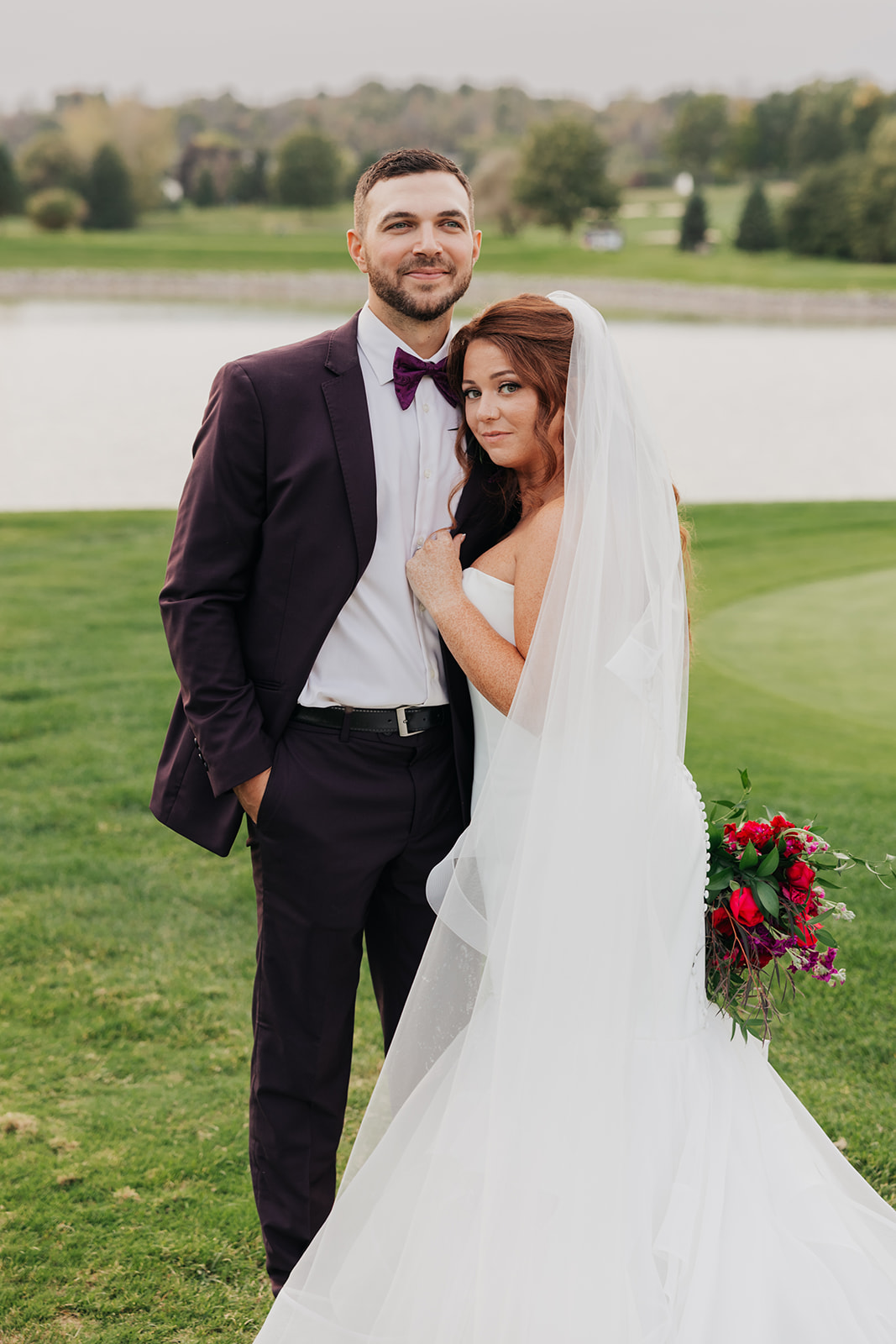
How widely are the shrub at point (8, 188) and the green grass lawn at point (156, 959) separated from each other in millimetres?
56239

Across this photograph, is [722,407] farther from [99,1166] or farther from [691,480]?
[99,1166]

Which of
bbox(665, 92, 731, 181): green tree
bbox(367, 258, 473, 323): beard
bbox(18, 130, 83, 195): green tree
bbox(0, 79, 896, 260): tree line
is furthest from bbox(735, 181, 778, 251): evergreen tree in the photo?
bbox(367, 258, 473, 323): beard

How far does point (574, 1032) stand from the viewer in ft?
7.52

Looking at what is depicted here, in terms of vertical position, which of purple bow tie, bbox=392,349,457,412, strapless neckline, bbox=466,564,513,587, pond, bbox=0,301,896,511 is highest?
purple bow tie, bbox=392,349,457,412

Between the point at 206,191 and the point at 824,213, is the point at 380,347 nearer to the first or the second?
the point at 824,213

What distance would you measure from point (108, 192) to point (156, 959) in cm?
6138

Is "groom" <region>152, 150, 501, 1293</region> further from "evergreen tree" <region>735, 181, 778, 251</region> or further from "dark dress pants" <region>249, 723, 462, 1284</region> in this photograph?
"evergreen tree" <region>735, 181, 778, 251</region>

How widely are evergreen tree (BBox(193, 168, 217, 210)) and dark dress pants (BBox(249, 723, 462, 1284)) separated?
6602 centimetres

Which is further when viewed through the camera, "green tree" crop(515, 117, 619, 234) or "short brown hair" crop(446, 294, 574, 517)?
"green tree" crop(515, 117, 619, 234)

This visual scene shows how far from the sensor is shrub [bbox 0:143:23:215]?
57.4 metres

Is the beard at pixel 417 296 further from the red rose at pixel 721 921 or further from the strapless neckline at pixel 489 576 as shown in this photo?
the red rose at pixel 721 921

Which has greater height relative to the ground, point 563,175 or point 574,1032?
point 563,175

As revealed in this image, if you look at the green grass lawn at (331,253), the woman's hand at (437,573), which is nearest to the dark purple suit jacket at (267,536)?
the woman's hand at (437,573)

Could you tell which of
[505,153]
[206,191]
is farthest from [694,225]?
[206,191]
